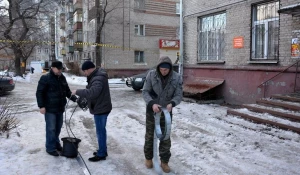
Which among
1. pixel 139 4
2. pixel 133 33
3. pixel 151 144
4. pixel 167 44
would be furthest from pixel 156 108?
pixel 167 44

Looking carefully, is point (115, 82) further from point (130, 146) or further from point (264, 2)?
point (130, 146)

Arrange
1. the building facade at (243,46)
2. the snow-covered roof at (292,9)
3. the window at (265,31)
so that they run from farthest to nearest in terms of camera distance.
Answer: the window at (265,31) → the building facade at (243,46) → the snow-covered roof at (292,9)

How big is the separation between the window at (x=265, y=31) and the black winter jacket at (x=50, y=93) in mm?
7391

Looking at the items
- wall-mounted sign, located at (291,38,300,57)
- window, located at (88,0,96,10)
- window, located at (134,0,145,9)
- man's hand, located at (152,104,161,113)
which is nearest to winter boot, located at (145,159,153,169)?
man's hand, located at (152,104,161,113)

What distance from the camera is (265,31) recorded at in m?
10.2

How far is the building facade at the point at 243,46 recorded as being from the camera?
9195mm

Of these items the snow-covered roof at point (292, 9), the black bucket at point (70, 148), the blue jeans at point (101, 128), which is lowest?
the black bucket at point (70, 148)

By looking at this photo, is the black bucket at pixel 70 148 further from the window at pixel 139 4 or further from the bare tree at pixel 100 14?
the window at pixel 139 4

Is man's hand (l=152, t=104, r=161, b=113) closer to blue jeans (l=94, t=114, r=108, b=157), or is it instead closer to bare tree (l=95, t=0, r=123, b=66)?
blue jeans (l=94, t=114, r=108, b=157)

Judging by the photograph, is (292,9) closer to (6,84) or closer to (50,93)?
(50,93)

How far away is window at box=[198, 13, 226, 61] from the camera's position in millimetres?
12114

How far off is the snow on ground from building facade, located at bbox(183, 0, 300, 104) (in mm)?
2437

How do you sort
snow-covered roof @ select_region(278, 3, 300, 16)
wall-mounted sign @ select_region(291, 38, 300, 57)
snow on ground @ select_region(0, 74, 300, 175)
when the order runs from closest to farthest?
snow on ground @ select_region(0, 74, 300, 175) → snow-covered roof @ select_region(278, 3, 300, 16) → wall-mounted sign @ select_region(291, 38, 300, 57)

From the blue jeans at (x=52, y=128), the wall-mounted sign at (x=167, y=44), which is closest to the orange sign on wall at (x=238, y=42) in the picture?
the blue jeans at (x=52, y=128)
